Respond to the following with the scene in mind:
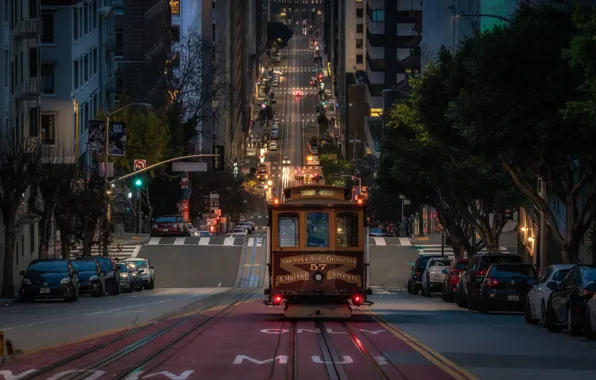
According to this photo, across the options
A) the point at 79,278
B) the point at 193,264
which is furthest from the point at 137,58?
the point at 79,278

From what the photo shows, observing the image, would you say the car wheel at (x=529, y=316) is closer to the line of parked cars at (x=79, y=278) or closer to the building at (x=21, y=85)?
the line of parked cars at (x=79, y=278)

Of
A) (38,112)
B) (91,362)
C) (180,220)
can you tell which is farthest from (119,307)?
(180,220)

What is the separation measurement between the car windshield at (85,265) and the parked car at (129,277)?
583cm

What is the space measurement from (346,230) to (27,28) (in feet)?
131

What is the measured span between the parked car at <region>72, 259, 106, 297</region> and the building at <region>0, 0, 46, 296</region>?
8.35 m

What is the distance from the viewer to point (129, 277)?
200 ft

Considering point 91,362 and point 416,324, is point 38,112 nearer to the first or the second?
point 416,324

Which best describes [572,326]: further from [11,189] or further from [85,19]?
[85,19]

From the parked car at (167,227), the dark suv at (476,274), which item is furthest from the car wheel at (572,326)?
the parked car at (167,227)

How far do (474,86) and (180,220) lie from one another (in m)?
57.2

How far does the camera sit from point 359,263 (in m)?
33.2

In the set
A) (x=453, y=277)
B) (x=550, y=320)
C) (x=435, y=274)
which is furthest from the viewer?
(x=435, y=274)

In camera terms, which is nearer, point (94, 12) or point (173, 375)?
point (173, 375)

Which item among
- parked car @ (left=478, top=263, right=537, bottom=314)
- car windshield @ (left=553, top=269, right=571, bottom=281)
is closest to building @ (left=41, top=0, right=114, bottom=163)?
parked car @ (left=478, top=263, right=537, bottom=314)
